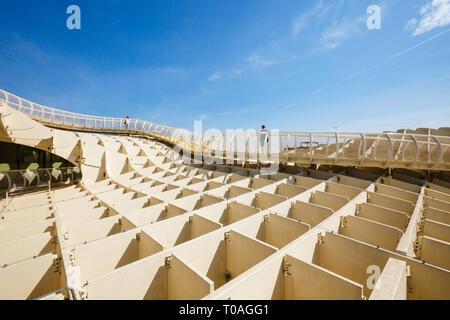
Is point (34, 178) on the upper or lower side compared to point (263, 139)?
lower

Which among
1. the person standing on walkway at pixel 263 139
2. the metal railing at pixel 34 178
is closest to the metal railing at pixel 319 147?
the person standing on walkway at pixel 263 139

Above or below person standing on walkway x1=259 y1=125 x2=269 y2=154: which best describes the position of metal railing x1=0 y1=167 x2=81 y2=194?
below

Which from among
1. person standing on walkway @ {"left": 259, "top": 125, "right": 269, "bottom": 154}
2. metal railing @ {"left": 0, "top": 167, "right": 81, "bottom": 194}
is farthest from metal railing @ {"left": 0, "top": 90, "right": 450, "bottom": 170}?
metal railing @ {"left": 0, "top": 167, "right": 81, "bottom": 194}

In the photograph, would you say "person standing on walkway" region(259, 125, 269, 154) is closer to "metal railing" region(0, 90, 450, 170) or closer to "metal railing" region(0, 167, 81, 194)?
"metal railing" region(0, 90, 450, 170)

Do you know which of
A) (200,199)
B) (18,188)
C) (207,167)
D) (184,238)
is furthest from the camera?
(207,167)

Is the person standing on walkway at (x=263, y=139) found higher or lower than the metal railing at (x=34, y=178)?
higher

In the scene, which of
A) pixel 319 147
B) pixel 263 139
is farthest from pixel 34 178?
pixel 319 147

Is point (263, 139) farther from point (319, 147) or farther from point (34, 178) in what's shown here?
point (34, 178)

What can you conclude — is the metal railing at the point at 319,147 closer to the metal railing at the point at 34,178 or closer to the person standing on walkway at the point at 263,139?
the person standing on walkway at the point at 263,139

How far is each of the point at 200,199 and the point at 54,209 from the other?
555 centimetres
